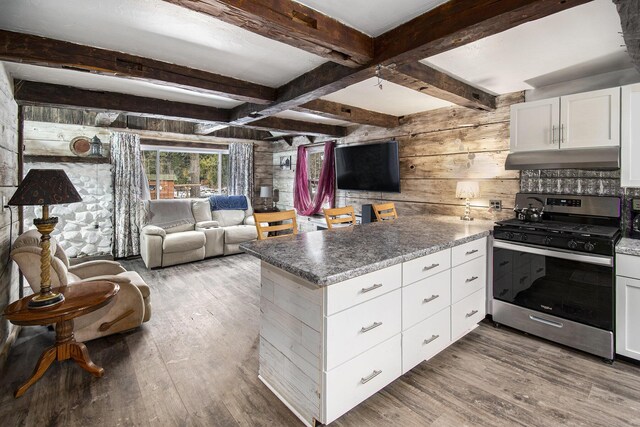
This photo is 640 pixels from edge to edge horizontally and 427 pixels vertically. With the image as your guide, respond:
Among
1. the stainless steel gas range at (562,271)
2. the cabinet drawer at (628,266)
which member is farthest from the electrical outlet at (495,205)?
the cabinet drawer at (628,266)

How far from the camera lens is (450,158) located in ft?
12.8

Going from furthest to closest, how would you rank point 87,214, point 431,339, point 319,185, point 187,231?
point 319,185 < point 187,231 < point 87,214 < point 431,339

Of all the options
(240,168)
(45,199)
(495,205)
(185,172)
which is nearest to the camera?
(45,199)

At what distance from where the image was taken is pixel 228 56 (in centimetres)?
240

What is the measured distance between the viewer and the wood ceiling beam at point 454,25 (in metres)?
1.47

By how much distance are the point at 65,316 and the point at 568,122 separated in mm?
4062

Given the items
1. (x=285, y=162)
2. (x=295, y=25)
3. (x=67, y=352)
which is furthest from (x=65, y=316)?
(x=285, y=162)

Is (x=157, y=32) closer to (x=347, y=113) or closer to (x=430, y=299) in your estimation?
(x=347, y=113)

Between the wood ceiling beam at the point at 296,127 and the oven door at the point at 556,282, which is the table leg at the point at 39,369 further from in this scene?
the oven door at the point at 556,282

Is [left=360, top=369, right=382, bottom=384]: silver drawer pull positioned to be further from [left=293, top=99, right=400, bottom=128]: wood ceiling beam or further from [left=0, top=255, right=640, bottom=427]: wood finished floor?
[left=293, top=99, right=400, bottom=128]: wood ceiling beam

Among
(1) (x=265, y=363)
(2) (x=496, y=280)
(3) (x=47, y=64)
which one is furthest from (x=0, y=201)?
(2) (x=496, y=280)

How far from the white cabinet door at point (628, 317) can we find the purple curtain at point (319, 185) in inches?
162

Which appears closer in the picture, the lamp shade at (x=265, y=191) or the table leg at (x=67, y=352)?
the table leg at (x=67, y=352)

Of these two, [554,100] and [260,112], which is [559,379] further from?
[260,112]
